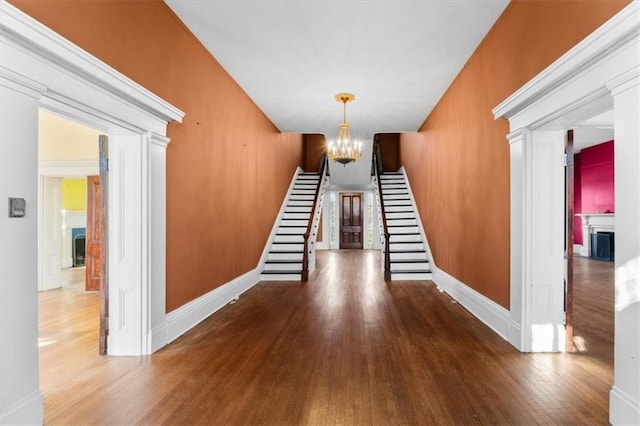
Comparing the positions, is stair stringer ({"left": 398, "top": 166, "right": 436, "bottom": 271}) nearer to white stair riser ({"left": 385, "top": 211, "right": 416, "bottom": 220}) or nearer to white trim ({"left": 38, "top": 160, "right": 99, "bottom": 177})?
white stair riser ({"left": 385, "top": 211, "right": 416, "bottom": 220})

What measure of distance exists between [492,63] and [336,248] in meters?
11.8

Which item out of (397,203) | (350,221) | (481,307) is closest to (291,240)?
(397,203)

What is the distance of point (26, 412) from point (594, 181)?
44.9ft

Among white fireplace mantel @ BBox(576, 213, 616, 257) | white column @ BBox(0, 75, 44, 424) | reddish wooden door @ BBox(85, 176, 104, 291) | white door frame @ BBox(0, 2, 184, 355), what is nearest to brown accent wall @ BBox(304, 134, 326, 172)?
reddish wooden door @ BBox(85, 176, 104, 291)

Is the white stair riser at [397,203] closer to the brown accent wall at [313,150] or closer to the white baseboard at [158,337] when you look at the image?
the brown accent wall at [313,150]

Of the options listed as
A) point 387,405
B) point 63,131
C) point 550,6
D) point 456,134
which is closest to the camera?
point 387,405

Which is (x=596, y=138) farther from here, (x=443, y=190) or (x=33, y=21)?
(x=33, y=21)

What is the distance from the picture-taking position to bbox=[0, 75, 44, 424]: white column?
1857 millimetres

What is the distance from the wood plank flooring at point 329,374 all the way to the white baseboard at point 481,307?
0.13 metres

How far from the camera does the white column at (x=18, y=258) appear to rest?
6.09ft

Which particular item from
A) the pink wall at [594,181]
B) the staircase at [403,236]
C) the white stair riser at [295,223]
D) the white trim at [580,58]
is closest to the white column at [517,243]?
the white trim at [580,58]

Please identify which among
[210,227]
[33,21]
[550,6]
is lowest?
[210,227]

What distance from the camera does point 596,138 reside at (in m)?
9.87

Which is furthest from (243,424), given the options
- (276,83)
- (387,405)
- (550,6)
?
(276,83)
